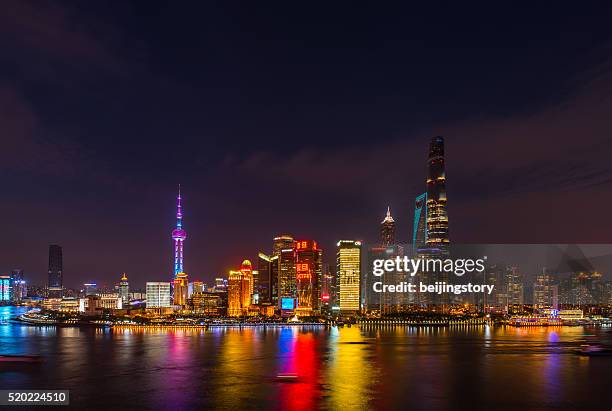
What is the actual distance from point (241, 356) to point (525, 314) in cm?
10815

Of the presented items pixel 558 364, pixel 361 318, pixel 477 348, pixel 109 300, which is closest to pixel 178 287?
pixel 109 300

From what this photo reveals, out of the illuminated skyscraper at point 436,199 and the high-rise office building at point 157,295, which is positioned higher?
the illuminated skyscraper at point 436,199

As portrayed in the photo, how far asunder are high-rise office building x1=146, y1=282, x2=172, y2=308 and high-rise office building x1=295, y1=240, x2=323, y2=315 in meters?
43.9

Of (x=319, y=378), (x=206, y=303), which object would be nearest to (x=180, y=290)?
(x=206, y=303)

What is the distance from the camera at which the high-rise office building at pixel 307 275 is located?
147 metres

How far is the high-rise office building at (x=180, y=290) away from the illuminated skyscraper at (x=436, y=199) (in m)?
67.9

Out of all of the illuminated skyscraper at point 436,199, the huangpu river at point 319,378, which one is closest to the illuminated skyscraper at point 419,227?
the illuminated skyscraper at point 436,199

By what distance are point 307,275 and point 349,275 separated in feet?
34.5

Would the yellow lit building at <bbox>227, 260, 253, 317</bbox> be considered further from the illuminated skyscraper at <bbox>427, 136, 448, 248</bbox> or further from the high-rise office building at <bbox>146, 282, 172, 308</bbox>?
the illuminated skyscraper at <bbox>427, 136, 448, 248</bbox>

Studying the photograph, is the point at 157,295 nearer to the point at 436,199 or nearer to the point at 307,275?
the point at 307,275

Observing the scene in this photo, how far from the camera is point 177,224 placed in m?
164

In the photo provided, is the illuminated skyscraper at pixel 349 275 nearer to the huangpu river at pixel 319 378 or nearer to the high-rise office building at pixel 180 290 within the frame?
the high-rise office building at pixel 180 290

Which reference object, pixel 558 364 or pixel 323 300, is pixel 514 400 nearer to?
pixel 558 364

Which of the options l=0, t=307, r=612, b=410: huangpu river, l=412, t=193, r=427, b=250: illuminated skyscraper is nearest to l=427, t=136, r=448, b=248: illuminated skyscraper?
l=412, t=193, r=427, b=250: illuminated skyscraper
